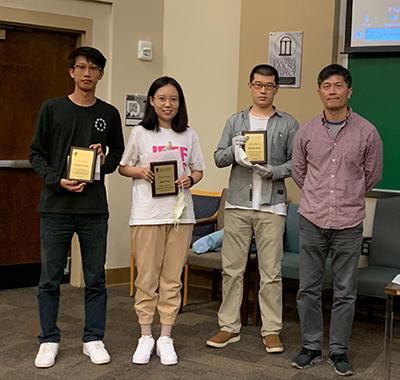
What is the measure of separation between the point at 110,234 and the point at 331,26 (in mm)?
2377

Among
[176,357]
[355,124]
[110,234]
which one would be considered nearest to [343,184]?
[355,124]

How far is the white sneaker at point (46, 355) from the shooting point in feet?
11.9

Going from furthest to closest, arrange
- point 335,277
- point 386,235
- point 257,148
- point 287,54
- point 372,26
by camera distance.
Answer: point 287,54, point 372,26, point 386,235, point 257,148, point 335,277

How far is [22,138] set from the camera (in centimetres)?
542

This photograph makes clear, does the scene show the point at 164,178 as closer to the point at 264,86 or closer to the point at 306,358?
the point at 264,86

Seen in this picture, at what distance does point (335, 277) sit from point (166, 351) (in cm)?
100

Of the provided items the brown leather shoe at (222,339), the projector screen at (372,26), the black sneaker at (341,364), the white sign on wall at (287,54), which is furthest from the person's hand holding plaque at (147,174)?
the projector screen at (372,26)

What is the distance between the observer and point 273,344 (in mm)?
3994

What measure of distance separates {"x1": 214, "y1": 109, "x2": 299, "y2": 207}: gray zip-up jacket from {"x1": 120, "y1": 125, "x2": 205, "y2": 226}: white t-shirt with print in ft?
1.15

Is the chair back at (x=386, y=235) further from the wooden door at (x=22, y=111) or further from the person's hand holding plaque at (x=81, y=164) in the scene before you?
the wooden door at (x=22, y=111)

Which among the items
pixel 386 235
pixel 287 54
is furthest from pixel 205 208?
pixel 386 235

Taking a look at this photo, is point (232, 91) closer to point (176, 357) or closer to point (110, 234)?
point (110, 234)

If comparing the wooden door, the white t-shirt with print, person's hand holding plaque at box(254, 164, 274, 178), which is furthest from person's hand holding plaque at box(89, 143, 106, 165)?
the wooden door

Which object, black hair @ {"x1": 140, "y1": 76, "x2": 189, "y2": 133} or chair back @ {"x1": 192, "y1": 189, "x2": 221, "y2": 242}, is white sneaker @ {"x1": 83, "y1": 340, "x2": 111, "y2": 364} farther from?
chair back @ {"x1": 192, "y1": 189, "x2": 221, "y2": 242}
